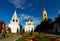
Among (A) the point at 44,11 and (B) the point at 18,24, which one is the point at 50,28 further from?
(A) the point at 44,11

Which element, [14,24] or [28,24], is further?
[28,24]

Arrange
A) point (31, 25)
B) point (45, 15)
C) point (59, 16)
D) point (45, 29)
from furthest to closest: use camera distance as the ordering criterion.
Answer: point (45, 15) < point (31, 25) < point (45, 29) < point (59, 16)

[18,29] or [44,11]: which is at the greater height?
[44,11]

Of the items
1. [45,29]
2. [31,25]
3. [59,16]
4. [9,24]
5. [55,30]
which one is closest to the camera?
[59,16]

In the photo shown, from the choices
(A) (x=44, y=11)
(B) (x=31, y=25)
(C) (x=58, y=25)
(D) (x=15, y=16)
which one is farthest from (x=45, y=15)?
(C) (x=58, y=25)

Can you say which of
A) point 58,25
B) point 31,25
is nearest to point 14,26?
point 31,25

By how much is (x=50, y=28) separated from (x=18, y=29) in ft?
56.6

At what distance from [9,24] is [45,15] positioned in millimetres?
34062

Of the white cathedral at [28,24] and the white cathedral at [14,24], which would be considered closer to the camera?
the white cathedral at [14,24]

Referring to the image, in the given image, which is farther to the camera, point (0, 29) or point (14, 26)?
point (14, 26)

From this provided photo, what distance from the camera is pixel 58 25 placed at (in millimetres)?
74250

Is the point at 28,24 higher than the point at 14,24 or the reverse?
higher

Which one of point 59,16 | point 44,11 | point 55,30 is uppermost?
point 44,11

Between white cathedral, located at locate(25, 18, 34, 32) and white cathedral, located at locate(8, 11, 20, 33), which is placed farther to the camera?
white cathedral, located at locate(25, 18, 34, 32)
